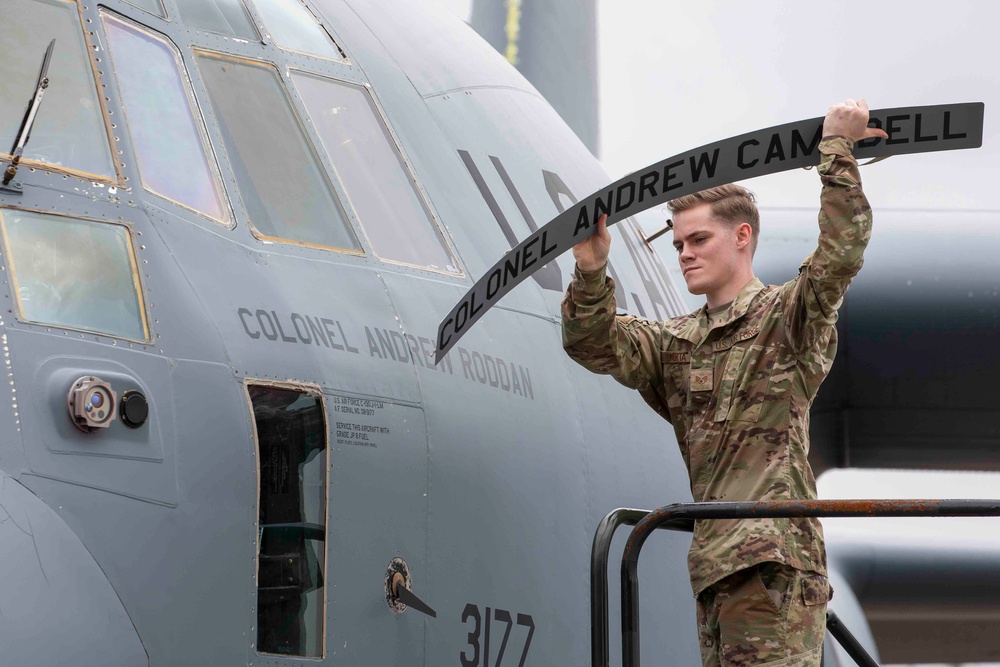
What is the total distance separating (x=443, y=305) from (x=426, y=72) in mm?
1357

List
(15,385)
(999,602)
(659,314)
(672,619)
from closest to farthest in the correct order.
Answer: (15,385) < (672,619) < (659,314) < (999,602)

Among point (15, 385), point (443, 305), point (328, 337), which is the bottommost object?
point (15, 385)

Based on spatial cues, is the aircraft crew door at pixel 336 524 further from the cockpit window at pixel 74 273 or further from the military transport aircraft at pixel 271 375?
the cockpit window at pixel 74 273

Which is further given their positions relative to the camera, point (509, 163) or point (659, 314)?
point (659, 314)

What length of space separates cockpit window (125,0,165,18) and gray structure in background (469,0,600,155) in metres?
8.18

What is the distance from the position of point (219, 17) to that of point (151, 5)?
332 millimetres

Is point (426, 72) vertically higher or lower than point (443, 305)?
higher

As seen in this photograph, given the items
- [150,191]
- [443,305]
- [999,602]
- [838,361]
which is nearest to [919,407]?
[838,361]

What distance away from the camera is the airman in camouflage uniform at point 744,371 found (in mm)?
3316

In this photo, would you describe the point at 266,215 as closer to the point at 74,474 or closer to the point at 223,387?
the point at 223,387

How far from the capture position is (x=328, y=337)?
388 centimetres

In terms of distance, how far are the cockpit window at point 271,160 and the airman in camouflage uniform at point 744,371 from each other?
933 millimetres

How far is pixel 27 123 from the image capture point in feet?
11.1

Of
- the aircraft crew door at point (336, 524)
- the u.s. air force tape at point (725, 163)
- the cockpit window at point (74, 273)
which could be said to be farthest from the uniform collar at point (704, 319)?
the cockpit window at point (74, 273)
